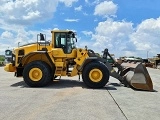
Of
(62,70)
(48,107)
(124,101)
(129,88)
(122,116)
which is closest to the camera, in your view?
(122,116)

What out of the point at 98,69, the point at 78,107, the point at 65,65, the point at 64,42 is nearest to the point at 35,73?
the point at 65,65

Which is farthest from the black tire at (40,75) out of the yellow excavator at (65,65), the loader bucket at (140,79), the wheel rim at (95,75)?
the loader bucket at (140,79)

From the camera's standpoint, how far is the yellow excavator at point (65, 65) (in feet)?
47.5

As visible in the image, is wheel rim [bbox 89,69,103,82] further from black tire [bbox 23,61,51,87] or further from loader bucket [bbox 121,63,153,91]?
black tire [bbox 23,61,51,87]

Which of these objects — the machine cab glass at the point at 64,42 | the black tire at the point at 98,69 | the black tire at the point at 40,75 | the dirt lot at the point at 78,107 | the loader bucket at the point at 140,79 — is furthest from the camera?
the machine cab glass at the point at 64,42

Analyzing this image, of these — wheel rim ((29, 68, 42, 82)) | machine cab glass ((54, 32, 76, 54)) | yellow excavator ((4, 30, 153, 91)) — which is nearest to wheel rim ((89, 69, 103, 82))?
yellow excavator ((4, 30, 153, 91))

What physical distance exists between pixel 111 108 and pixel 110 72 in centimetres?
623

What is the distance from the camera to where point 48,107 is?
8.91m

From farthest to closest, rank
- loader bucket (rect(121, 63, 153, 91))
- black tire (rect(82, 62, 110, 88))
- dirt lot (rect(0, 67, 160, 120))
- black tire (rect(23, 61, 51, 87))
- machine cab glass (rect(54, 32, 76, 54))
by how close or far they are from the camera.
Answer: machine cab glass (rect(54, 32, 76, 54)) < black tire (rect(23, 61, 51, 87)) < black tire (rect(82, 62, 110, 88)) < loader bucket (rect(121, 63, 153, 91)) < dirt lot (rect(0, 67, 160, 120))

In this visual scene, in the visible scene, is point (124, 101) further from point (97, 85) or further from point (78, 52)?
point (78, 52)

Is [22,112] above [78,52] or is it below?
below

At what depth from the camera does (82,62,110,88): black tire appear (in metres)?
14.5

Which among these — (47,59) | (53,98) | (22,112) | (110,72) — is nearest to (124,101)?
(53,98)

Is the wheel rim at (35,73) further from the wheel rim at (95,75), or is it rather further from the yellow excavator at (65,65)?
the wheel rim at (95,75)
